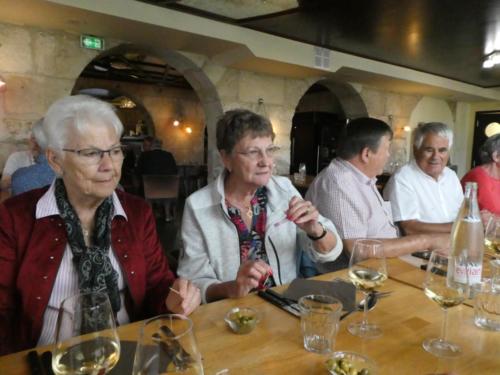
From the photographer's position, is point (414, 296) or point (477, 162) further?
point (477, 162)

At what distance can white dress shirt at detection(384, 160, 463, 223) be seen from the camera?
8.24 ft

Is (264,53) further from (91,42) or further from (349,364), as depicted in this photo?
(349,364)

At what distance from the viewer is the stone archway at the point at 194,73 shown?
5180 mm

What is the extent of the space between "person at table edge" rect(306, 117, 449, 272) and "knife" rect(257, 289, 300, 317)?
0.77 meters

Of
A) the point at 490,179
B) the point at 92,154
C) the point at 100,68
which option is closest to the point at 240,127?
the point at 92,154

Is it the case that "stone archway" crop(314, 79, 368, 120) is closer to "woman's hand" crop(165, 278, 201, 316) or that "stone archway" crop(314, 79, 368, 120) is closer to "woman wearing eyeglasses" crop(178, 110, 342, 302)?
"woman wearing eyeglasses" crop(178, 110, 342, 302)

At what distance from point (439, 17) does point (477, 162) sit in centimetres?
739

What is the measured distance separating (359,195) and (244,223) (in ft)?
2.38

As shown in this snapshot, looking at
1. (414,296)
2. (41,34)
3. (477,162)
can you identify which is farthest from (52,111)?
(477,162)

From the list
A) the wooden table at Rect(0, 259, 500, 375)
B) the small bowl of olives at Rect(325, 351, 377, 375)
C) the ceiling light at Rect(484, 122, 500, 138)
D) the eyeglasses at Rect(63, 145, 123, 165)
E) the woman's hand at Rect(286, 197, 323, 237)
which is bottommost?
the wooden table at Rect(0, 259, 500, 375)

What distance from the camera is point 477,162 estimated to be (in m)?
10.0

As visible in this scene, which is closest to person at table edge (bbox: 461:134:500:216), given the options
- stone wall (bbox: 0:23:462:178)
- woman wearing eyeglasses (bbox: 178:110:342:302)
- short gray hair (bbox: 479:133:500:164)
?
short gray hair (bbox: 479:133:500:164)

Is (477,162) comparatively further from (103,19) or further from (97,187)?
(97,187)

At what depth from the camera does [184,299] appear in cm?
112
